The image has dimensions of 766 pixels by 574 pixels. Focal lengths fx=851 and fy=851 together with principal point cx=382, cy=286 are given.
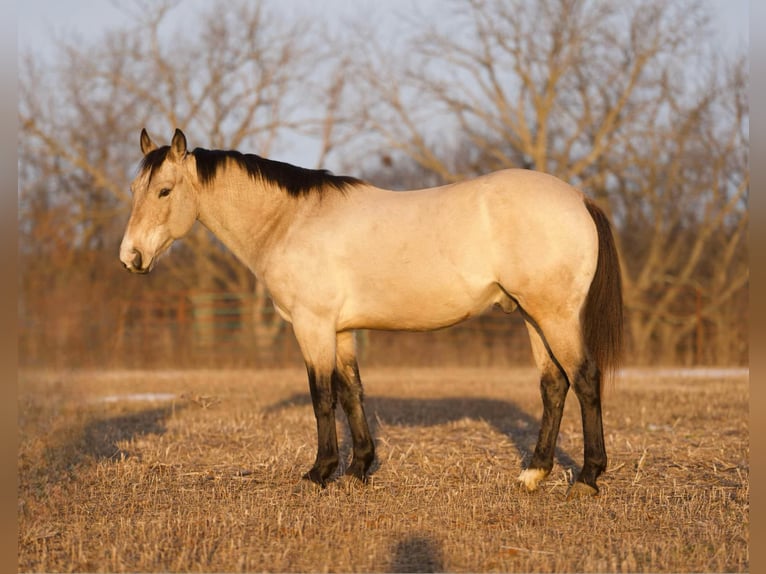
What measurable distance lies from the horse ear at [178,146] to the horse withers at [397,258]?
0.01 m

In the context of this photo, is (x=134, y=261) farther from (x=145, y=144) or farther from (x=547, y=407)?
(x=547, y=407)

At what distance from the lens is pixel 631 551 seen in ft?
15.4

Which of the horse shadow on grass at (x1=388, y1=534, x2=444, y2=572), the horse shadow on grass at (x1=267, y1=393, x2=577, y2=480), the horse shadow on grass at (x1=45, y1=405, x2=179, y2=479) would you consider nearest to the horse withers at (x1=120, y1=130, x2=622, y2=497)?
the horse shadow on grass at (x1=267, y1=393, x2=577, y2=480)

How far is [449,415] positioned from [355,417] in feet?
14.2

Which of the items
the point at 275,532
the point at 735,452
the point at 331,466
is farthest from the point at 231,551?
the point at 735,452

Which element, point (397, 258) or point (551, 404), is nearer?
point (397, 258)

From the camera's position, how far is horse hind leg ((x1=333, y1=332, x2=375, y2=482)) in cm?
695

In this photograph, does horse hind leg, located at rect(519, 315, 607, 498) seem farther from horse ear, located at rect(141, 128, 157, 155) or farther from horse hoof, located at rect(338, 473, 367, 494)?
horse ear, located at rect(141, 128, 157, 155)

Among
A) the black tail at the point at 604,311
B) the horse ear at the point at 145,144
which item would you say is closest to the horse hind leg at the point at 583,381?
the black tail at the point at 604,311

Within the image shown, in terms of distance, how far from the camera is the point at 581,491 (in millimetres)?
6188

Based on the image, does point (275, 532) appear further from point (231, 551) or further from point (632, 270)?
point (632, 270)

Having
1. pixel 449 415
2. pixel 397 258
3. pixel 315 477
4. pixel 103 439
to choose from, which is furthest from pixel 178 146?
pixel 449 415

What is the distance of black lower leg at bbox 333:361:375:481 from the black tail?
1.93m

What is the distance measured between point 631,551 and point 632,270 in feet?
83.4
